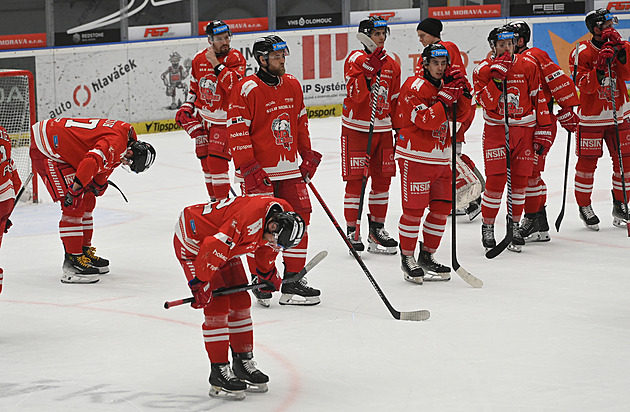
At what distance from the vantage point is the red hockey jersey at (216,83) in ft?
22.2

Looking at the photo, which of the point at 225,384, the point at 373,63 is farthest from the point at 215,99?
the point at 225,384

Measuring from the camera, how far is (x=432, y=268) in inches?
220

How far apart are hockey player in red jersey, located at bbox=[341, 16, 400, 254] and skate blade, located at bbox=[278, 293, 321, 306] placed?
1.16 metres

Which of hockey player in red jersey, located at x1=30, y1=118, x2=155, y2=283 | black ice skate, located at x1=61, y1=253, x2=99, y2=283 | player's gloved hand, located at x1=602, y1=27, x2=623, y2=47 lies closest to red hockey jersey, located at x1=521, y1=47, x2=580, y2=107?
player's gloved hand, located at x1=602, y1=27, x2=623, y2=47

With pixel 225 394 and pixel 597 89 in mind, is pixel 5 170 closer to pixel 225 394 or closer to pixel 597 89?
pixel 225 394

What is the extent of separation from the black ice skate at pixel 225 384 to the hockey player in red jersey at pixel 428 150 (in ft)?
6.52

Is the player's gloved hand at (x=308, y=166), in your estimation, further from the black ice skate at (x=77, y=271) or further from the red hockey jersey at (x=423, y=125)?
the black ice skate at (x=77, y=271)

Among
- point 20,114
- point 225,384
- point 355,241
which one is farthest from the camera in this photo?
point 20,114

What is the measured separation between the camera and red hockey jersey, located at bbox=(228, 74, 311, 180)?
16.4 feet


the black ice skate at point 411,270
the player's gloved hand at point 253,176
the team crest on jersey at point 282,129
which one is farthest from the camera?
the black ice skate at point 411,270

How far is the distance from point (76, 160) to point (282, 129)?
129 cm

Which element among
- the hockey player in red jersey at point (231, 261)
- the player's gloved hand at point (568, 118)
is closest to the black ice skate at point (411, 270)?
the player's gloved hand at point (568, 118)

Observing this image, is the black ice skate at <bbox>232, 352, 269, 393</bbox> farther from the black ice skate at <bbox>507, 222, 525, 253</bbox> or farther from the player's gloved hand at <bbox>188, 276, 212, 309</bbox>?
the black ice skate at <bbox>507, 222, 525, 253</bbox>

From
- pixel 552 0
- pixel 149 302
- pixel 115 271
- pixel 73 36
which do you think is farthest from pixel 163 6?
pixel 149 302
